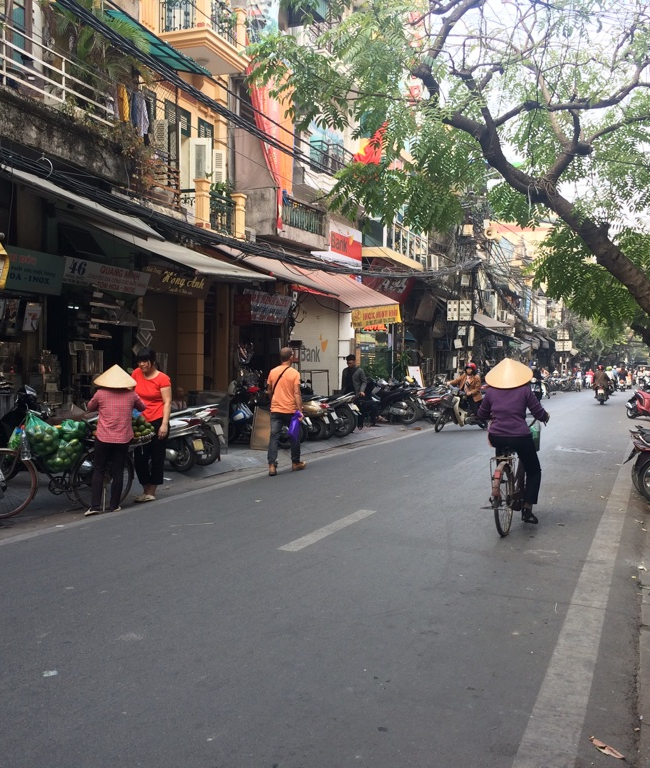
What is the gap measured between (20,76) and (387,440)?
9.77m

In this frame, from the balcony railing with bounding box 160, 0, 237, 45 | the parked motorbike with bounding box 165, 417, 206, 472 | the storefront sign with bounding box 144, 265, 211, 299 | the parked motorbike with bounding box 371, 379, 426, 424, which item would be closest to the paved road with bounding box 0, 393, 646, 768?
the parked motorbike with bounding box 165, 417, 206, 472

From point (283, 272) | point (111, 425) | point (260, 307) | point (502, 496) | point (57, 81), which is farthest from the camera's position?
point (260, 307)

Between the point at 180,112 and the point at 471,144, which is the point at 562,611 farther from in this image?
the point at 180,112

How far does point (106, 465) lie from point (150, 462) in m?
0.88

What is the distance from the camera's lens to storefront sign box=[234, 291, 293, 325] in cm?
1791

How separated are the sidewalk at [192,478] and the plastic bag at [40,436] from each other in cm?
71

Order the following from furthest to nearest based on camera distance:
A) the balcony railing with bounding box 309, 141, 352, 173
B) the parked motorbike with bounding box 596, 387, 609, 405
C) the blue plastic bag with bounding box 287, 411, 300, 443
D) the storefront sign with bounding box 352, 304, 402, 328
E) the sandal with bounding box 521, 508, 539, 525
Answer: the parked motorbike with bounding box 596, 387, 609, 405 < the balcony railing with bounding box 309, 141, 352, 173 < the storefront sign with bounding box 352, 304, 402, 328 < the blue plastic bag with bounding box 287, 411, 300, 443 < the sandal with bounding box 521, 508, 539, 525

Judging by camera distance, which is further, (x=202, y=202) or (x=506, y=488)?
(x=202, y=202)

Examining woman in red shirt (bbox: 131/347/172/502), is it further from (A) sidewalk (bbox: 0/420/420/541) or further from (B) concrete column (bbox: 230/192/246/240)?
(B) concrete column (bbox: 230/192/246/240)

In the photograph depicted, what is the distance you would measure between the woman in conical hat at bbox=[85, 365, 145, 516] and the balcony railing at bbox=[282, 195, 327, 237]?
12395mm

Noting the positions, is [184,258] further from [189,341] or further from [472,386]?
[472,386]

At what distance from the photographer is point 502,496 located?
6.91m

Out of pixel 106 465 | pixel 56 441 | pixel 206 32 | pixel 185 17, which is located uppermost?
pixel 185 17

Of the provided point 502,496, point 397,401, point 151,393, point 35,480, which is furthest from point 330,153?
point 502,496
